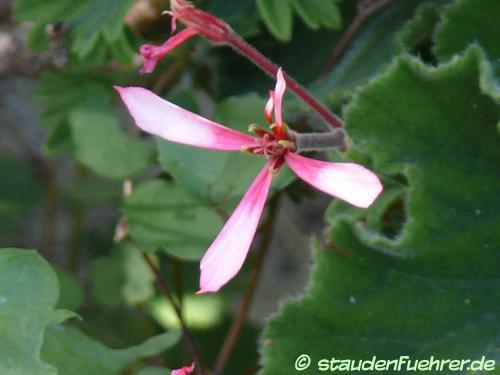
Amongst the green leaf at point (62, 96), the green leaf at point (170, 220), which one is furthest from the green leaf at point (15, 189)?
the green leaf at point (170, 220)

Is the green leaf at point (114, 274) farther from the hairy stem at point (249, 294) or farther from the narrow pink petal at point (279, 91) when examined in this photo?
the narrow pink petal at point (279, 91)

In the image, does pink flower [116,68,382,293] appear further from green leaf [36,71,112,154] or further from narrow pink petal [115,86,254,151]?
green leaf [36,71,112,154]

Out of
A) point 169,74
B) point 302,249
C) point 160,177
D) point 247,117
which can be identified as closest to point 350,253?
point 247,117

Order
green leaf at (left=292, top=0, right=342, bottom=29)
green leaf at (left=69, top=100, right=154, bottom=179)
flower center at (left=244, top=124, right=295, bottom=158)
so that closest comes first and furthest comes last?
flower center at (left=244, top=124, right=295, bottom=158)
green leaf at (left=292, top=0, right=342, bottom=29)
green leaf at (left=69, top=100, right=154, bottom=179)

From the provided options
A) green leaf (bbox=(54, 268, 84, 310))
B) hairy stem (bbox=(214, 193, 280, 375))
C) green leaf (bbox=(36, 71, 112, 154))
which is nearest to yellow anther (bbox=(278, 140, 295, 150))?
hairy stem (bbox=(214, 193, 280, 375))

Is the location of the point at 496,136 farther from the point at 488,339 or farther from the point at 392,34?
the point at 392,34

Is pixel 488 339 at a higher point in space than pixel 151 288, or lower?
higher
